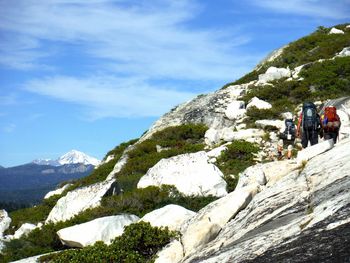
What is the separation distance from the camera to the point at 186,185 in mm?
19406

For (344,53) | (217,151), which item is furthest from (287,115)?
(344,53)

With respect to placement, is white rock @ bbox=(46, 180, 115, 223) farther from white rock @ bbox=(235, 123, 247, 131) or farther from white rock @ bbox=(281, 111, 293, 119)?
white rock @ bbox=(281, 111, 293, 119)

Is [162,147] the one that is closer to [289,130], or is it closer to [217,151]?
[217,151]

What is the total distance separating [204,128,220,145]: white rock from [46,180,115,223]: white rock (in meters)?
8.62

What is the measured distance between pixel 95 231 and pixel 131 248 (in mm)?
2663

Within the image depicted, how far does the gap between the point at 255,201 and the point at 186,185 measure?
8.04 meters

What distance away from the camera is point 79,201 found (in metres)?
20.8

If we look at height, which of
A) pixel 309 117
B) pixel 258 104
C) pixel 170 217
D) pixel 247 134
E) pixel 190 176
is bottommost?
pixel 170 217

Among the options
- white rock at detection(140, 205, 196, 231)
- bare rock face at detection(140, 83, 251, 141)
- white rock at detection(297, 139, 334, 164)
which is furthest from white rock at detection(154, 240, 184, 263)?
bare rock face at detection(140, 83, 251, 141)

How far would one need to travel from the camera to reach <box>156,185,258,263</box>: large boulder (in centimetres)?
1130

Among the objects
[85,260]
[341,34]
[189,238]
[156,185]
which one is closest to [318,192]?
[189,238]

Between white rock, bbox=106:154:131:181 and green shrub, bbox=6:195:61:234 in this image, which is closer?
green shrub, bbox=6:195:61:234

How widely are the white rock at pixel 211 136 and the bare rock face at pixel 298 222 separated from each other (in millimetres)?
14989

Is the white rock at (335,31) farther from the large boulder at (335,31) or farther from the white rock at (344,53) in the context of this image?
the white rock at (344,53)
